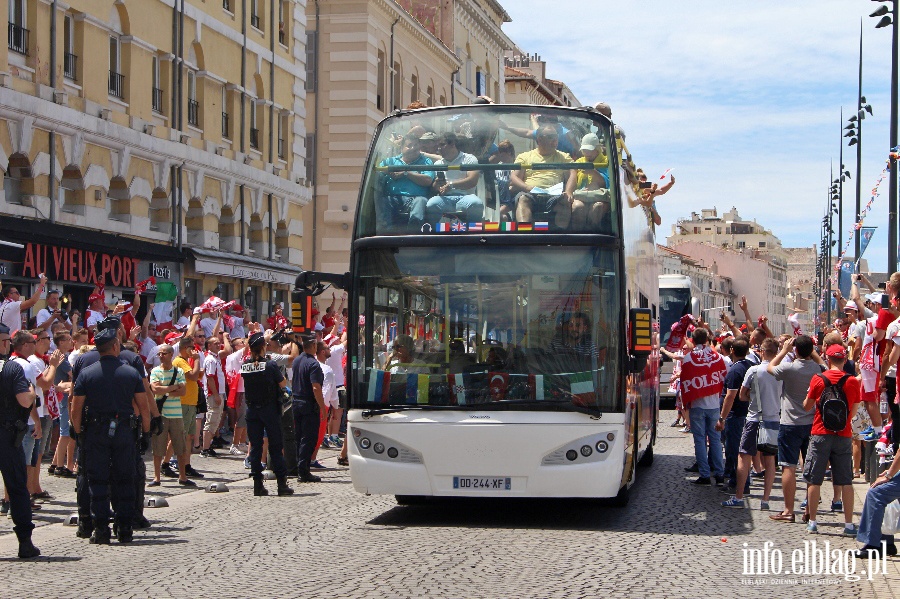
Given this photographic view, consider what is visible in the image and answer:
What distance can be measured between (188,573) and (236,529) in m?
2.69

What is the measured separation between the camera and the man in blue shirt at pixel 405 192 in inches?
543

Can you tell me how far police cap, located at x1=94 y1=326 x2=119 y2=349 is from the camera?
1258 centimetres

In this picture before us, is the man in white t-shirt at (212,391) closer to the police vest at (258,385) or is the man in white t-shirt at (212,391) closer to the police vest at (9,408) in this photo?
the police vest at (258,385)

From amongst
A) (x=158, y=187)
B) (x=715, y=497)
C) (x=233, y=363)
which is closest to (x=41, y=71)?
(x=158, y=187)

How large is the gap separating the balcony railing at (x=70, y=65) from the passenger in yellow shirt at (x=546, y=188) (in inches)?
681

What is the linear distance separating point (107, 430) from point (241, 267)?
2500cm

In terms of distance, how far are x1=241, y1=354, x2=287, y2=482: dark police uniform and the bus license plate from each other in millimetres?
3724

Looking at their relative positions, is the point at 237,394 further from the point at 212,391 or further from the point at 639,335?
the point at 639,335

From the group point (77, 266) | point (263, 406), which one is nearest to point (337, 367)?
point (263, 406)

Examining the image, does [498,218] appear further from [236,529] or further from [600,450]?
[236,529]

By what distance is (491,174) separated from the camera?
1399cm

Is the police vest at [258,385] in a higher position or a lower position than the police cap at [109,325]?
lower

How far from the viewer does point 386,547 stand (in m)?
11.9

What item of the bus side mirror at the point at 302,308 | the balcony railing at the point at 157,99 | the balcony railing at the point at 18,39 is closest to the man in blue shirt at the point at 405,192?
the bus side mirror at the point at 302,308
